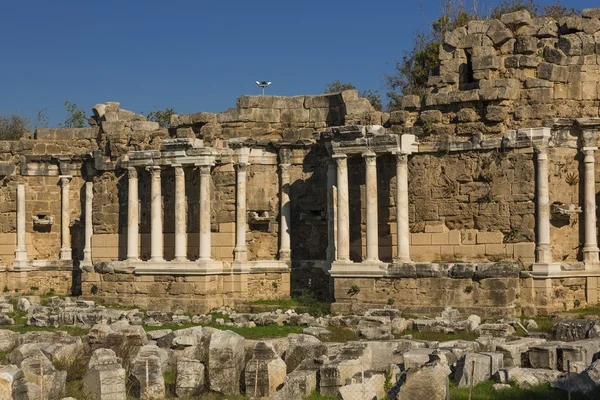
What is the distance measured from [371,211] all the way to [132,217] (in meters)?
7.92

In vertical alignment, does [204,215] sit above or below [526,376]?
above

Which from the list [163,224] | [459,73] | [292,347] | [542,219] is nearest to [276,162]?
[163,224]

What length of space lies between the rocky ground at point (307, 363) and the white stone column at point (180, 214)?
25.6 feet

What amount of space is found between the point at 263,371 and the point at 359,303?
953 cm

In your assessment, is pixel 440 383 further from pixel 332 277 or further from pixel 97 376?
pixel 332 277

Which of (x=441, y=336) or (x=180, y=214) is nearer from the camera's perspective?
(x=441, y=336)

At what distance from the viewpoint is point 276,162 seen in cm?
2966

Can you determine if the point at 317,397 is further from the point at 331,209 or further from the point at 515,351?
the point at 331,209

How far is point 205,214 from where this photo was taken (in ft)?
94.8

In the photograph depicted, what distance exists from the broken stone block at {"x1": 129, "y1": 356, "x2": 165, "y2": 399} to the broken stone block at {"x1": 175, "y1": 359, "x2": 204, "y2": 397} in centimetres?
28

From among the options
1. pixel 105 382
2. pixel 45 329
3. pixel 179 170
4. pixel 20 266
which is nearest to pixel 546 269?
pixel 179 170

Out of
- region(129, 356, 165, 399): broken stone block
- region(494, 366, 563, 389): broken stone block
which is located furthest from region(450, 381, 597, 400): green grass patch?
region(129, 356, 165, 399): broken stone block

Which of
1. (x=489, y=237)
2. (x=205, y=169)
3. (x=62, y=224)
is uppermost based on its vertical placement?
(x=205, y=169)

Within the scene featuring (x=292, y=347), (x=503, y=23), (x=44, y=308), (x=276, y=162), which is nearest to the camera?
(x=292, y=347)
